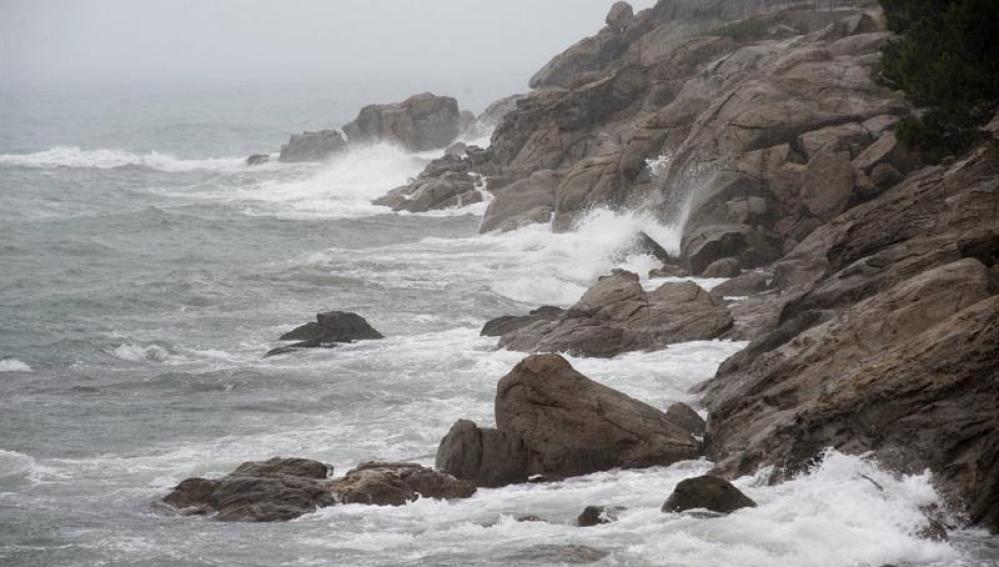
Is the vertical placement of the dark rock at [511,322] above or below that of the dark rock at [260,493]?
above

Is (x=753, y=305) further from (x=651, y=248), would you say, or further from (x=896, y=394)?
(x=896, y=394)

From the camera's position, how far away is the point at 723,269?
3609 centimetres

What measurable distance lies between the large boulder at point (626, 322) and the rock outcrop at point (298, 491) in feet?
29.4

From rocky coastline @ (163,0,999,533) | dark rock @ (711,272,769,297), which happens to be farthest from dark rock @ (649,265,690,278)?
dark rock @ (711,272,769,297)

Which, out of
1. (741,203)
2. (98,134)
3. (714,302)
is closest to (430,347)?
(714,302)

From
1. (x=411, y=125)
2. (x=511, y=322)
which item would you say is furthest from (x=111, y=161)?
(x=511, y=322)

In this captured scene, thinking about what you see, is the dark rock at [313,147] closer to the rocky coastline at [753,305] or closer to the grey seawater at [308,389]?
the grey seawater at [308,389]

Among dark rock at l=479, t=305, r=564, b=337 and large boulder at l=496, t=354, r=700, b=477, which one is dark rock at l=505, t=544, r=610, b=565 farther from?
dark rock at l=479, t=305, r=564, b=337

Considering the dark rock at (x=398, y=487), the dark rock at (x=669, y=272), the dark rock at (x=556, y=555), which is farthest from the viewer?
the dark rock at (x=669, y=272)

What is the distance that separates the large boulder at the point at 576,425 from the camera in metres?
21.6

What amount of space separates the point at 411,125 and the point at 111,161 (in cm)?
2535

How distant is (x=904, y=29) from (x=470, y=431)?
654 inches

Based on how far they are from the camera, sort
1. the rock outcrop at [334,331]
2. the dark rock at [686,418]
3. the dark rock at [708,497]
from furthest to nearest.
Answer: the rock outcrop at [334,331], the dark rock at [686,418], the dark rock at [708,497]

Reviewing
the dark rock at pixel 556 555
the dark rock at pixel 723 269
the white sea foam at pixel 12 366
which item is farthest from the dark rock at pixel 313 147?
the dark rock at pixel 556 555
